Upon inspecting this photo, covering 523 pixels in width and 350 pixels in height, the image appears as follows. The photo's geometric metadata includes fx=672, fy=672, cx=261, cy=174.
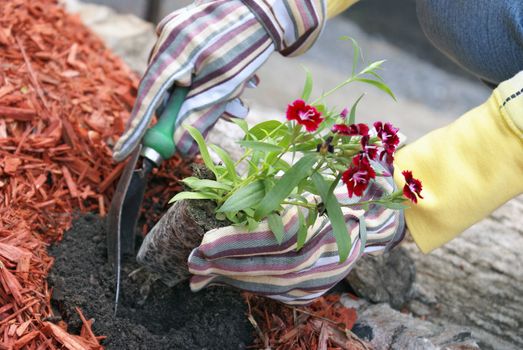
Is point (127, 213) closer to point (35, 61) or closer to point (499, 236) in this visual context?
point (35, 61)

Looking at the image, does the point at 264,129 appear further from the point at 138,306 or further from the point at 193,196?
the point at 138,306

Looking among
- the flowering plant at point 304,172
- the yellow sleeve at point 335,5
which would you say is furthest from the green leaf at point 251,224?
the yellow sleeve at point 335,5

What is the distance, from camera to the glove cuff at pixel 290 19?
1.46 metres

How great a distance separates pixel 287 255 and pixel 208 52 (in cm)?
47

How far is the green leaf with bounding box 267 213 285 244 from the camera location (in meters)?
1.22

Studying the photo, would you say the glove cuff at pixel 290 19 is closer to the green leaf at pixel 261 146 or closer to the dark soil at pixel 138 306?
the green leaf at pixel 261 146

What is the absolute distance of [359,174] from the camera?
1.05 meters

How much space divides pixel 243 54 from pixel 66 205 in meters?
0.61

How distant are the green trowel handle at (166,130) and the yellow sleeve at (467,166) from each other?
49cm

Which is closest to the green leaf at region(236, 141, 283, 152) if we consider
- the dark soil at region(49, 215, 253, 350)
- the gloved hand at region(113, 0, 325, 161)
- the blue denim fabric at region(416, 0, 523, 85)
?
the gloved hand at region(113, 0, 325, 161)

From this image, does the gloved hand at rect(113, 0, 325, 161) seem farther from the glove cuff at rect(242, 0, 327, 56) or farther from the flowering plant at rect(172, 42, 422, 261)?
the flowering plant at rect(172, 42, 422, 261)

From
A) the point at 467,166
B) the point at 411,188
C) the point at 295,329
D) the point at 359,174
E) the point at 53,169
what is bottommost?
the point at 295,329

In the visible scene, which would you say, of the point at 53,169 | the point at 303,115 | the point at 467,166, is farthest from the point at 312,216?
the point at 53,169

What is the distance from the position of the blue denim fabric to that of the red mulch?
68cm
